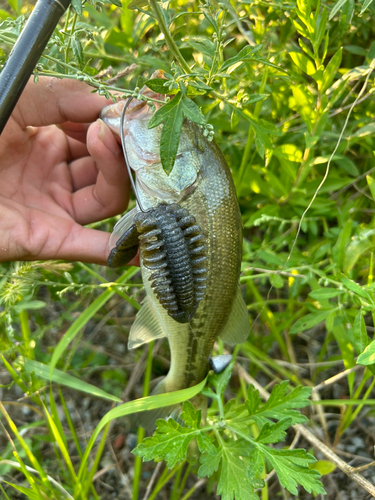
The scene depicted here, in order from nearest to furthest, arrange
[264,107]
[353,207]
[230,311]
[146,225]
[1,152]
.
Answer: [146,225] → [230,311] → [1,152] → [264,107] → [353,207]

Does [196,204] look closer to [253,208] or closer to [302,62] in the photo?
[302,62]

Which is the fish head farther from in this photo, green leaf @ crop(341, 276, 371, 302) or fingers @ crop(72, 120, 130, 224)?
green leaf @ crop(341, 276, 371, 302)

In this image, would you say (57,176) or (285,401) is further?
(57,176)

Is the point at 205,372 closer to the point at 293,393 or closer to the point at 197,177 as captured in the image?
the point at 293,393

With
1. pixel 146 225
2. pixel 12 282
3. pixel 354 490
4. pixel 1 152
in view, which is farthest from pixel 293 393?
pixel 1 152

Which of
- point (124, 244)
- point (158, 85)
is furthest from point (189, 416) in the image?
point (158, 85)
